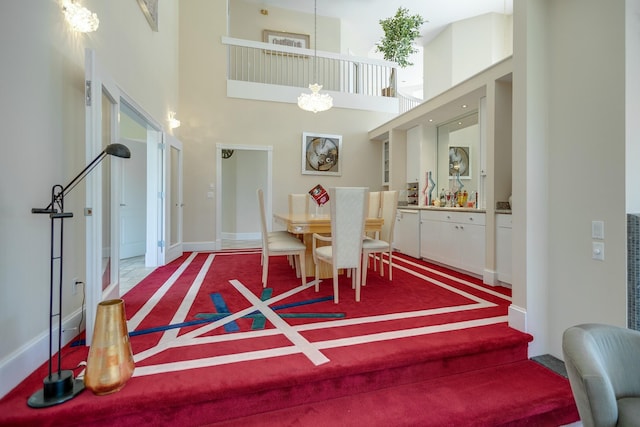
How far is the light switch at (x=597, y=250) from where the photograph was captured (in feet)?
6.02

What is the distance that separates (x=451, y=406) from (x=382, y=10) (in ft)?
25.3

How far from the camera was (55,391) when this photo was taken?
4.57ft

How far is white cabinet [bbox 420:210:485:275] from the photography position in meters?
3.65

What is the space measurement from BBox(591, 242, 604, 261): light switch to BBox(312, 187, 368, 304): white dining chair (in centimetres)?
159

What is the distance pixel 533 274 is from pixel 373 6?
6.82m

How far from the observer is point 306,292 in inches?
123

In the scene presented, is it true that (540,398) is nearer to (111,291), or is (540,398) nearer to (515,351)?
(515,351)

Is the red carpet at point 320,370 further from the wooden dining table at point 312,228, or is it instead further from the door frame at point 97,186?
the wooden dining table at point 312,228

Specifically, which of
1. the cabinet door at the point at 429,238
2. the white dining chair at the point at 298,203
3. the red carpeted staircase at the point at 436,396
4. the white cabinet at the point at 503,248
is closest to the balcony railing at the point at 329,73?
the white dining chair at the point at 298,203

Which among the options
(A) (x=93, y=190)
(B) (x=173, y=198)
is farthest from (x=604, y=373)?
(B) (x=173, y=198)

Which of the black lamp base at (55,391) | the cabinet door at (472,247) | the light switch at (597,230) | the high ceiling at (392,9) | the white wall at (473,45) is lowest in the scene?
the black lamp base at (55,391)

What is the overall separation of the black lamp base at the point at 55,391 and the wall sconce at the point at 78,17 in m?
2.15

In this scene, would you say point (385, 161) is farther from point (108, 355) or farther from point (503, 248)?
point (108, 355)

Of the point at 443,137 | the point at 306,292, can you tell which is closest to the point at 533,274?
the point at 306,292
